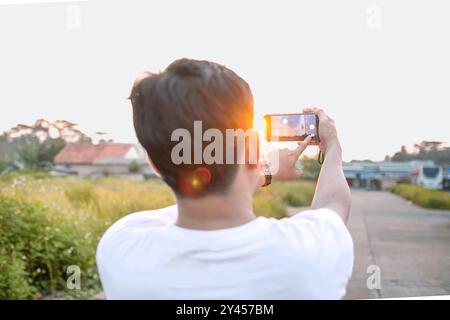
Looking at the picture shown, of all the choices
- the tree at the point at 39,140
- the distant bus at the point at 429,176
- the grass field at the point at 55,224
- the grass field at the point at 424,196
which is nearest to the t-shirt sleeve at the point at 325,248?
the grass field at the point at 55,224

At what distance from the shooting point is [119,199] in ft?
20.0

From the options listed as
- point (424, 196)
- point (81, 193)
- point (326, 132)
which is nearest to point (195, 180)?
point (326, 132)

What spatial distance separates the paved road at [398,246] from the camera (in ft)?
16.4

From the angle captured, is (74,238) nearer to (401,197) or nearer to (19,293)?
(19,293)

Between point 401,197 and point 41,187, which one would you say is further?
point 401,197

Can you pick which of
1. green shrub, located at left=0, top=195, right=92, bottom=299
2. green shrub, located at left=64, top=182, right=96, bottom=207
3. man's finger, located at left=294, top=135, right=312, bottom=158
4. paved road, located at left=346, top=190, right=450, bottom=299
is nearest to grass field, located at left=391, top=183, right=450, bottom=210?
paved road, located at left=346, top=190, right=450, bottom=299

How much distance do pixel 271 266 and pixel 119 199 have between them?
5314mm

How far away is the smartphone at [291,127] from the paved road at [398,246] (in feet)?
11.2

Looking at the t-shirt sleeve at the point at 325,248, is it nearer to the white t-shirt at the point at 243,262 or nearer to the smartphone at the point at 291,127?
the white t-shirt at the point at 243,262

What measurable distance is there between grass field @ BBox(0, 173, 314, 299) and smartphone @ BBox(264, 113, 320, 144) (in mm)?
2948

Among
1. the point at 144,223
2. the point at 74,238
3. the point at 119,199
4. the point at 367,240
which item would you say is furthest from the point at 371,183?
the point at 144,223

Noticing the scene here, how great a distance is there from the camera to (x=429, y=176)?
20.8 feet

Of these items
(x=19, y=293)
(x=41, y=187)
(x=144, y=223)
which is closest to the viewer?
(x=144, y=223)
